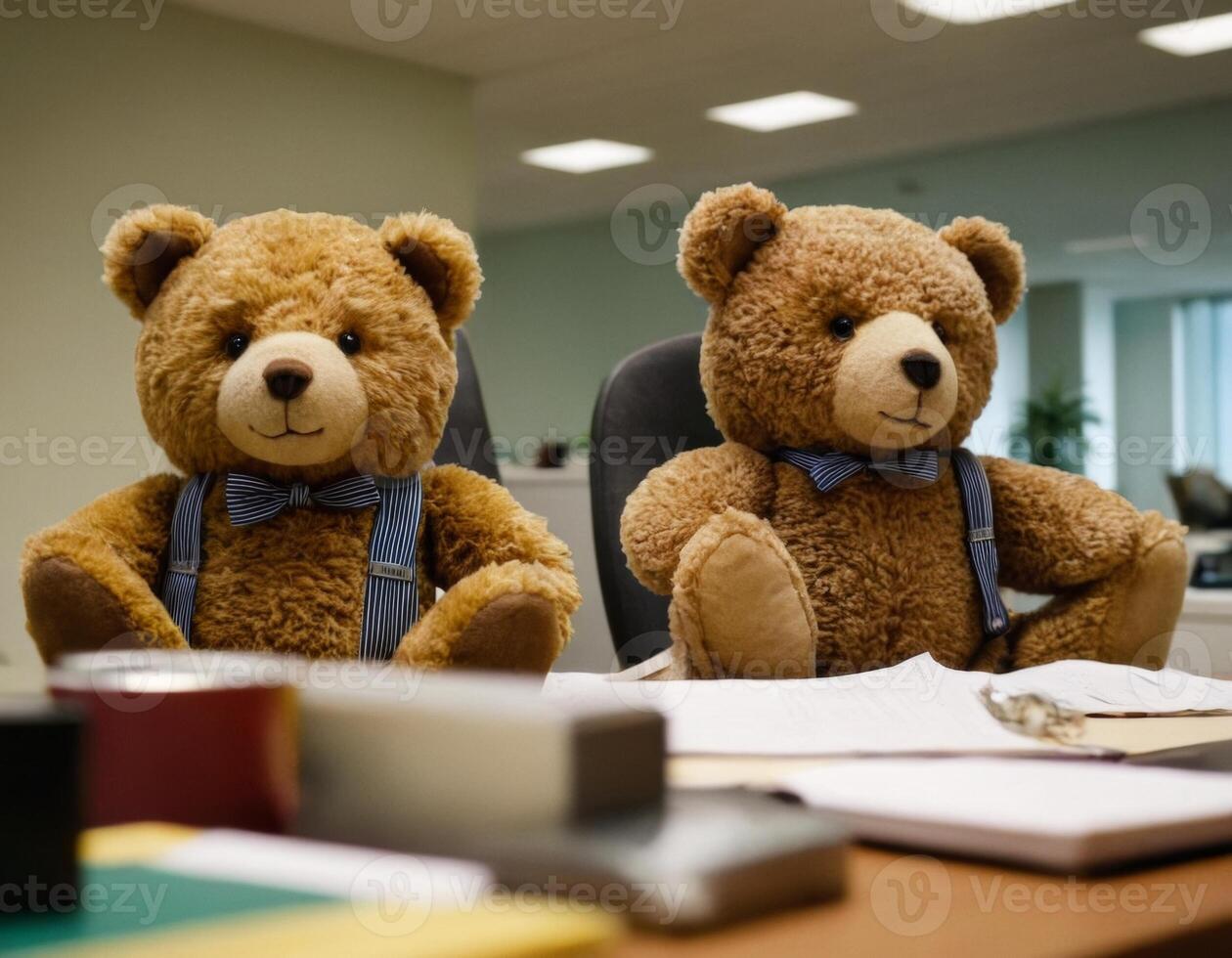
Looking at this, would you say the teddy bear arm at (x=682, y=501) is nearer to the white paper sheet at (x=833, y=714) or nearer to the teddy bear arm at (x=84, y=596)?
the white paper sheet at (x=833, y=714)

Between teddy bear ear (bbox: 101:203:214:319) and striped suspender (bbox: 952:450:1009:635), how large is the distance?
2.23 feet

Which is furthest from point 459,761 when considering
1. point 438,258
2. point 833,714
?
point 438,258

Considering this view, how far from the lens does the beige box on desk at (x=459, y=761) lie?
0.38 meters

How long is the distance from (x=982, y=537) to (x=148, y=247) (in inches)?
29.2

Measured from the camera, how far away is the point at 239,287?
100 cm

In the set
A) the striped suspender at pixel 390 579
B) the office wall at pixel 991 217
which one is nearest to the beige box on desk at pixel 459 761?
the striped suspender at pixel 390 579

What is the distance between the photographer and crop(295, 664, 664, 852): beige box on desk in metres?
0.38

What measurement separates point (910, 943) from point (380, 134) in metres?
4.54

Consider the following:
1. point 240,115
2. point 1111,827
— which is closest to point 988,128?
point 240,115

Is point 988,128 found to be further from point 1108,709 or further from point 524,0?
point 1108,709

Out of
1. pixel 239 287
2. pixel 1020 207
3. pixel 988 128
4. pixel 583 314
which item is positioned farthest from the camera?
pixel 583 314

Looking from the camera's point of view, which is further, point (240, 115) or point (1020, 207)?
point (1020, 207)

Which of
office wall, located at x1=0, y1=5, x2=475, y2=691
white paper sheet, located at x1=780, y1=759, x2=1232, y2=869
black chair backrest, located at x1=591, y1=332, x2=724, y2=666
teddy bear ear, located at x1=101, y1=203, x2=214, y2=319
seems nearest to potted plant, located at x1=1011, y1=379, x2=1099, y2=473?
office wall, located at x1=0, y1=5, x2=475, y2=691

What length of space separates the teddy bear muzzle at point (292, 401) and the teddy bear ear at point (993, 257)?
0.58m
